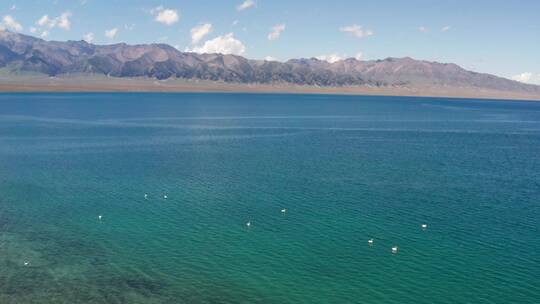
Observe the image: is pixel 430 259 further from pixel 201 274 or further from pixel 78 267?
pixel 78 267

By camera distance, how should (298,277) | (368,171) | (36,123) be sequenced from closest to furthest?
(298,277) → (368,171) → (36,123)

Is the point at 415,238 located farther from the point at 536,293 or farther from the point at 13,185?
the point at 13,185

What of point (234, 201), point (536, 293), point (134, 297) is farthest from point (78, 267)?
point (536, 293)

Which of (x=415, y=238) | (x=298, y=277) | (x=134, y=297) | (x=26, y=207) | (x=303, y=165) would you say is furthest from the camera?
(x=303, y=165)

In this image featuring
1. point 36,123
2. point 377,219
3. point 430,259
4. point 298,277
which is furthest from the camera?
point 36,123

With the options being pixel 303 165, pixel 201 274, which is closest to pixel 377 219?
pixel 201 274

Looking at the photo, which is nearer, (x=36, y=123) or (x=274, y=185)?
(x=274, y=185)
